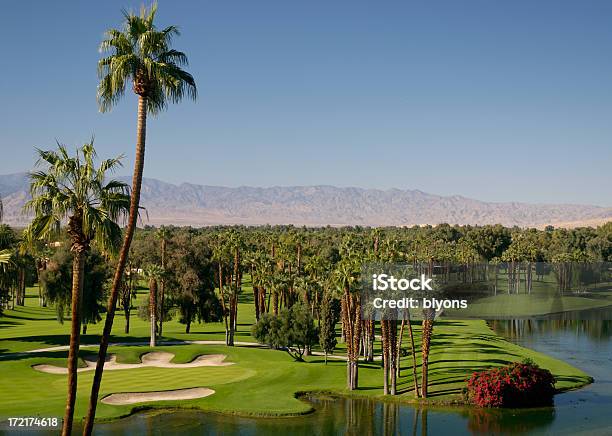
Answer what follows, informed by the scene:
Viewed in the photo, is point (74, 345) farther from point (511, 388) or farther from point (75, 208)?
point (511, 388)

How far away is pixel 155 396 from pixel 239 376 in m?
9.39

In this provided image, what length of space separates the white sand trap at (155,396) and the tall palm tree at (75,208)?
2975cm

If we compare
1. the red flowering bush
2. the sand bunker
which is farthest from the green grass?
the red flowering bush

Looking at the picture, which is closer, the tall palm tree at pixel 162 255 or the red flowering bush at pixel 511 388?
the red flowering bush at pixel 511 388

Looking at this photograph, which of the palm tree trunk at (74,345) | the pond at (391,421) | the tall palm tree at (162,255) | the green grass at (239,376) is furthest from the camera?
the tall palm tree at (162,255)

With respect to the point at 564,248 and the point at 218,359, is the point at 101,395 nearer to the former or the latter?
the point at 218,359

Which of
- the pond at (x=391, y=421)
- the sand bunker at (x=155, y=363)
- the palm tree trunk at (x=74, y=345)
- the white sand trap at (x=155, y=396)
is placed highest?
the palm tree trunk at (x=74, y=345)

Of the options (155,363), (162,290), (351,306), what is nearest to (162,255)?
(162,290)

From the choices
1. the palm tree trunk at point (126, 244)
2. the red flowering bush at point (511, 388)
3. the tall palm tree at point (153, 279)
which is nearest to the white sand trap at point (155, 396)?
the red flowering bush at point (511, 388)

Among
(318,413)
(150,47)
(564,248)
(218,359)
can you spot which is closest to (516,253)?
(564,248)

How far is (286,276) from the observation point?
83.9 m

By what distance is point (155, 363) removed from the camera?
65750 mm

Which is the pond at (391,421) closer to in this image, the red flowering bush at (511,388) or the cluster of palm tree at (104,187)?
the red flowering bush at (511,388)

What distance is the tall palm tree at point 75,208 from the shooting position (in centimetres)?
2184
